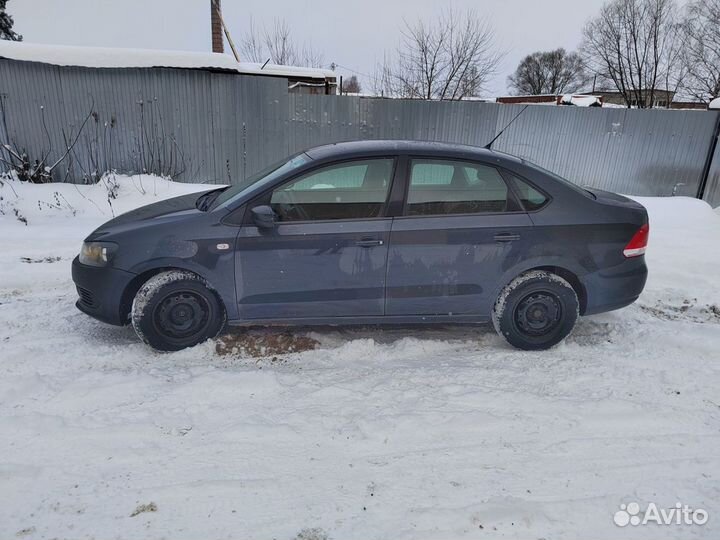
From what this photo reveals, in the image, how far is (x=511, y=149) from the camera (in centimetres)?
1080

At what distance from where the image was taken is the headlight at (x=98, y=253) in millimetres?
3465

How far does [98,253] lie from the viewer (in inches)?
138

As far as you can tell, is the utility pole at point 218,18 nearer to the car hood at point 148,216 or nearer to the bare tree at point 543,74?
the car hood at point 148,216

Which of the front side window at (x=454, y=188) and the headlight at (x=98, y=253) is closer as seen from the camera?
the headlight at (x=98, y=253)

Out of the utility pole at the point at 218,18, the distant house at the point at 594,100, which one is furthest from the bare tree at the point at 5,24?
the distant house at the point at 594,100

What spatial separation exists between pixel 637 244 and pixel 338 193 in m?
2.41

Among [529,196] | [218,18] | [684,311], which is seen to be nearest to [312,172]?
[529,196]

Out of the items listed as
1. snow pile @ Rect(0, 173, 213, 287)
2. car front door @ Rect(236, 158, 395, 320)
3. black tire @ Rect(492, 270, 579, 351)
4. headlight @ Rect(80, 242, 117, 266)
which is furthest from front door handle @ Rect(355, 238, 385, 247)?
snow pile @ Rect(0, 173, 213, 287)

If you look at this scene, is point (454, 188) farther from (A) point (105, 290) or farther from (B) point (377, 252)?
(A) point (105, 290)

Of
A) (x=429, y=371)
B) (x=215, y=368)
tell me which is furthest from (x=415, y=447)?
(x=215, y=368)

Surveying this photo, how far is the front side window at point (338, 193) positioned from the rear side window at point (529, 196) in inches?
39.8

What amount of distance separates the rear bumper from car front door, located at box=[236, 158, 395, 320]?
1680 mm

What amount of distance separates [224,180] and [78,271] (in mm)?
6386

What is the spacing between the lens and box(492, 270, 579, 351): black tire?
365cm
